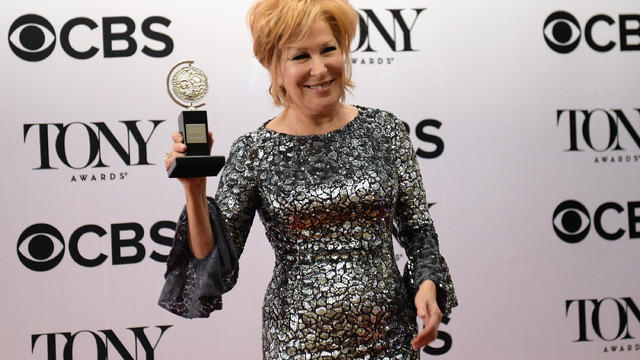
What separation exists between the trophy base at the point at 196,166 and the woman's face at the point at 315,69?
31 cm

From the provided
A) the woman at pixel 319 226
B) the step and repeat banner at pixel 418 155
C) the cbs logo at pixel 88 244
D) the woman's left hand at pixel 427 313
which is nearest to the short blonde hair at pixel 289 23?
the woman at pixel 319 226

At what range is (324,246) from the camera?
1.66 metres

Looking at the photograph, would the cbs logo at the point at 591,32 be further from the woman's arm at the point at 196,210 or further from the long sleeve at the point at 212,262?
the woman's arm at the point at 196,210

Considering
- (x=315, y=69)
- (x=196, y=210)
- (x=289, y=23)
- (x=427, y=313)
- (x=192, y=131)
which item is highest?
(x=289, y=23)

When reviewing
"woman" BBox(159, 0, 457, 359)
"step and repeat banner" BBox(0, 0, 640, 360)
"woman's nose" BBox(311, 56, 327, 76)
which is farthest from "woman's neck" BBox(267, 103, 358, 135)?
"step and repeat banner" BBox(0, 0, 640, 360)

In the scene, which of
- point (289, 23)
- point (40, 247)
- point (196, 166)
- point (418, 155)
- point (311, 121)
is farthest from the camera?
point (418, 155)

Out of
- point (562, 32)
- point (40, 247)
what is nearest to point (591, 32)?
point (562, 32)

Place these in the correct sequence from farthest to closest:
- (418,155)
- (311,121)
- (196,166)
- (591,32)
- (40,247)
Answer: (591,32) < (418,155) < (40,247) < (311,121) < (196,166)

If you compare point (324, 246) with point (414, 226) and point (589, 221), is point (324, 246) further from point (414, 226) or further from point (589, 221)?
point (589, 221)

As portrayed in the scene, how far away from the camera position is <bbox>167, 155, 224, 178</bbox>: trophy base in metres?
1.46

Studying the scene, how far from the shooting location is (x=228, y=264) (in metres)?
1.58

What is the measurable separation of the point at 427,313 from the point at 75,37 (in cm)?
209

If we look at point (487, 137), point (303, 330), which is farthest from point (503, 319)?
point (303, 330)

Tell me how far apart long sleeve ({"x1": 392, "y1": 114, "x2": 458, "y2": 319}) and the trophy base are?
1.51ft
